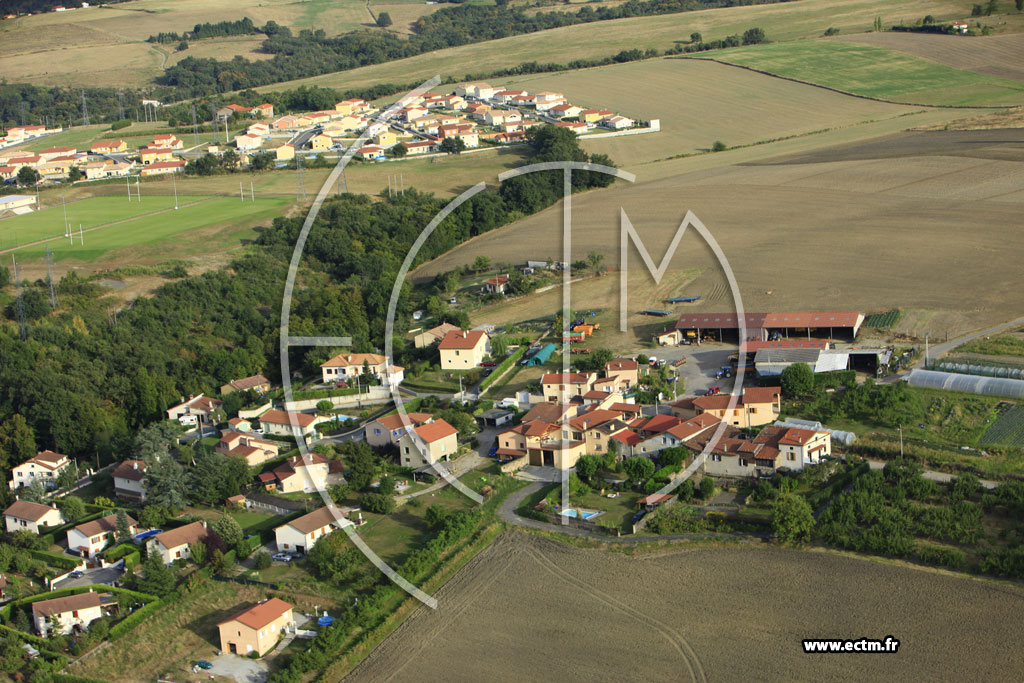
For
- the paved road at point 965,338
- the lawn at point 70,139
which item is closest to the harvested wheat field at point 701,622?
the paved road at point 965,338

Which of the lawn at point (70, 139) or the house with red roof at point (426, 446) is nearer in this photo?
the house with red roof at point (426, 446)

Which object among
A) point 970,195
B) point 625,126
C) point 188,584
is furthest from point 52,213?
point 970,195

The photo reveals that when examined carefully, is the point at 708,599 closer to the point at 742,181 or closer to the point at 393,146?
the point at 742,181

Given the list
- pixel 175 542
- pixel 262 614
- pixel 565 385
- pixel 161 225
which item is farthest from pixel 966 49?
pixel 262 614

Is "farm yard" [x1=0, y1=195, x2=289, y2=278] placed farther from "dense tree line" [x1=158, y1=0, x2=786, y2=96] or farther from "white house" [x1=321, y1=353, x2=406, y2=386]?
"dense tree line" [x1=158, y1=0, x2=786, y2=96]

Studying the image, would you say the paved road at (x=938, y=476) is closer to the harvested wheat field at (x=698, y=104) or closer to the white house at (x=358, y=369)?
the white house at (x=358, y=369)

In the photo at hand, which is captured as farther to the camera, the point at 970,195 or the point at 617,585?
the point at 970,195
